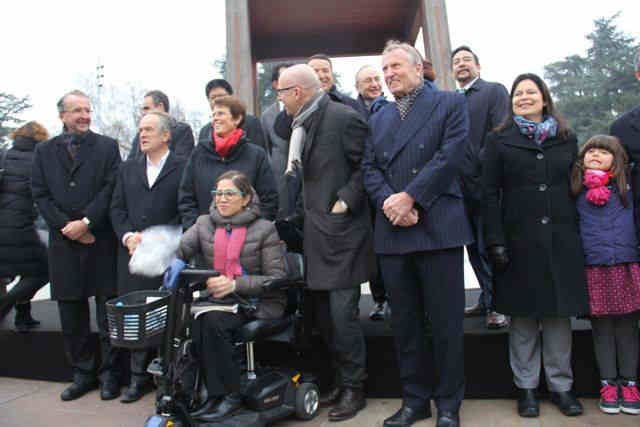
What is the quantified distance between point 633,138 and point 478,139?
0.96 metres

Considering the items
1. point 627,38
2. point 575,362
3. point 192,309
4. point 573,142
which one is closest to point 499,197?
point 573,142

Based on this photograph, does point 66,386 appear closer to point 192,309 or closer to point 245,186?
point 192,309

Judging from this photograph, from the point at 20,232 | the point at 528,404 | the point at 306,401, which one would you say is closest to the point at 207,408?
the point at 306,401

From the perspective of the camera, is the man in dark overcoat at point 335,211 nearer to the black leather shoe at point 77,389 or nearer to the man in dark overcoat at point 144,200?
the man in dark overcoat at point 144,200

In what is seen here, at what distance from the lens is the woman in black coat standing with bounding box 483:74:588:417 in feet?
10.7

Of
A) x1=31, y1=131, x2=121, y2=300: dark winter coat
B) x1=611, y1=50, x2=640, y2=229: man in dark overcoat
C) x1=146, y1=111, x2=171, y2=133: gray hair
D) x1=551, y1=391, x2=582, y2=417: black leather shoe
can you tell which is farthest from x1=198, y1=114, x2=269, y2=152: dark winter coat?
x1=551, y1=391, x2=582, y2=417: black leather shoe

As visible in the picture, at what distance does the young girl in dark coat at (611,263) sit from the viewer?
3.22 metres

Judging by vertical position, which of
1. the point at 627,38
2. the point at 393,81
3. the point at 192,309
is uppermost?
the point at 627,38

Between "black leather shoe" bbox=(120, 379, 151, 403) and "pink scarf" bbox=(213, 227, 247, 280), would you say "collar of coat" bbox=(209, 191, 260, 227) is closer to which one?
"pink scarf" bbox=(213, 227, 247, 280)

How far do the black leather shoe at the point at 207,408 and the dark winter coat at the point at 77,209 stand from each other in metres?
1.56

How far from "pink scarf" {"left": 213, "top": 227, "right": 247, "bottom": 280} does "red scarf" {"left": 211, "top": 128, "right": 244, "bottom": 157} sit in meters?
0.65

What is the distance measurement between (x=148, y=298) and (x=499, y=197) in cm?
215

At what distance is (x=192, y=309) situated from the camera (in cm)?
322

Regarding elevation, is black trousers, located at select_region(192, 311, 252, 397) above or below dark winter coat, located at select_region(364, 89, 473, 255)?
below
